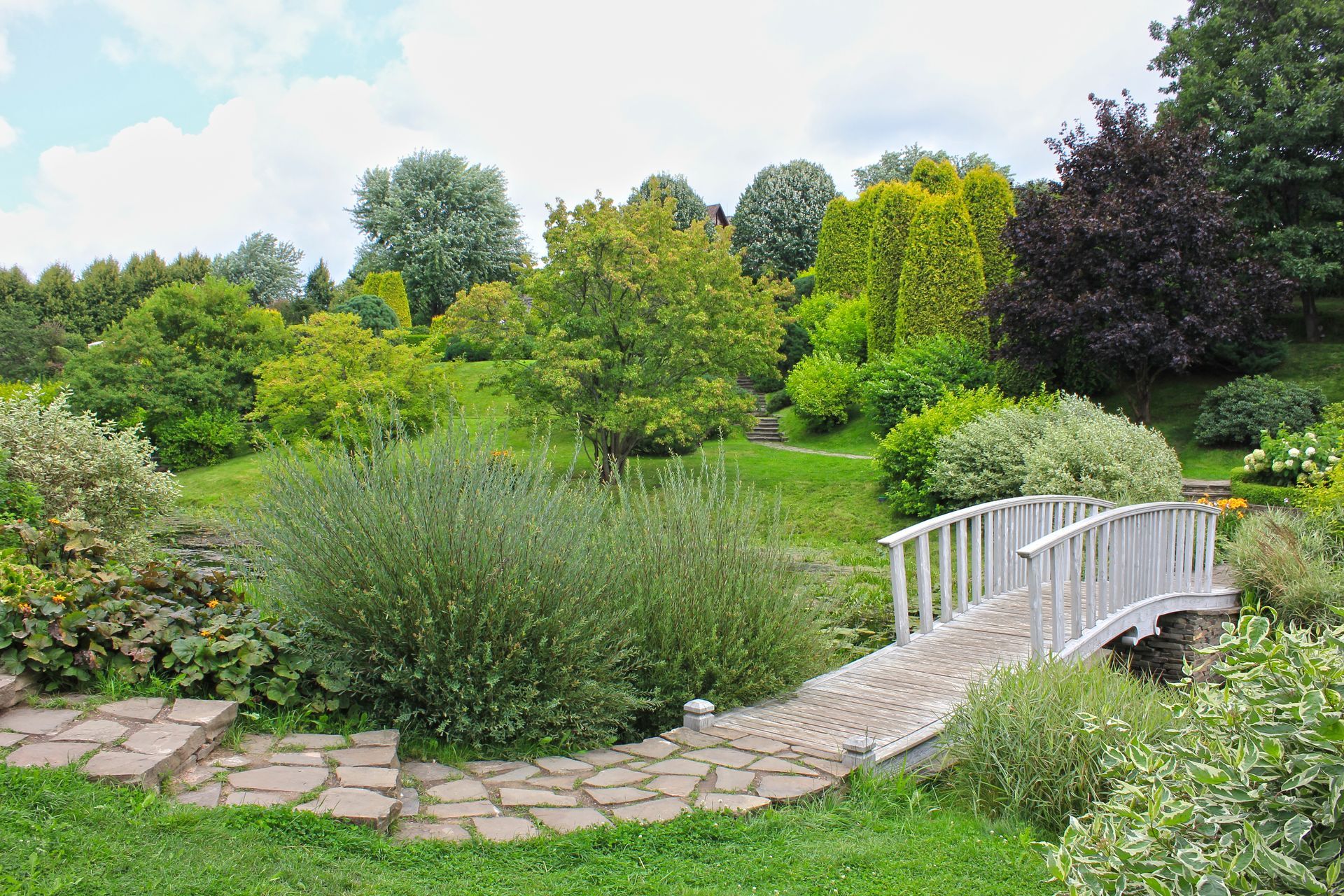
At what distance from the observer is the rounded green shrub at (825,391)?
20203 millimetres

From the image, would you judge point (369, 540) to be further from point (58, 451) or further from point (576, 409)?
point (576, 409)

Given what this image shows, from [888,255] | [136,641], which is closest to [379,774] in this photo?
[136,641]

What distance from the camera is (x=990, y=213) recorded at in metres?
19.3

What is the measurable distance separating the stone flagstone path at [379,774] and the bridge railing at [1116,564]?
192cm

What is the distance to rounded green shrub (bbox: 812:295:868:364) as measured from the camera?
72.9 ft

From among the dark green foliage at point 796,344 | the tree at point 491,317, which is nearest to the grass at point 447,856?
the tree at point 491,317

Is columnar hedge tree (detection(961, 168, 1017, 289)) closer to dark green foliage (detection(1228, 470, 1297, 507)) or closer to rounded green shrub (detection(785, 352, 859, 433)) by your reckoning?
rounded green shrub (detection(785, 352, 859, 433))

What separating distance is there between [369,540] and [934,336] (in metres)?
16.2

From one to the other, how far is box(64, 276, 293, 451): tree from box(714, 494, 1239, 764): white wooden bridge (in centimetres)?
1835

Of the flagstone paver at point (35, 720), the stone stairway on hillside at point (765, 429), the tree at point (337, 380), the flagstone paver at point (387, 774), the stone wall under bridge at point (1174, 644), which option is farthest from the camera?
the stone stairway on hillside at point (765, 429)

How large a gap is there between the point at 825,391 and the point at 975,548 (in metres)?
13.2

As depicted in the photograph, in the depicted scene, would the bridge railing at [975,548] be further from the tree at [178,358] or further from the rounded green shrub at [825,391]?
the tree at [178,358]

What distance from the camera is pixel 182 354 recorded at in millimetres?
21047

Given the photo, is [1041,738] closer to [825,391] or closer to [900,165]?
[825,391]
